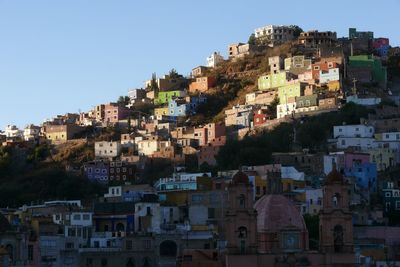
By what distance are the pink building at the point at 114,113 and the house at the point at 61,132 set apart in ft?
14.2

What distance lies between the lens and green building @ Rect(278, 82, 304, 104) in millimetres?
99500

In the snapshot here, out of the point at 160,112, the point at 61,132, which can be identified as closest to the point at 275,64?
the point at 160,112

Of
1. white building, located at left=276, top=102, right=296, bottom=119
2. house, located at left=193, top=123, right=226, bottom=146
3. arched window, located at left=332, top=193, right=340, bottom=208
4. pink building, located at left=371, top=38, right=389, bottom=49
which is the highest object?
pink building, located at left=371, top=38, right=389, bottom=49

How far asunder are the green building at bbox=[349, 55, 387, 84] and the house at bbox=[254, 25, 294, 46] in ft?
68.2

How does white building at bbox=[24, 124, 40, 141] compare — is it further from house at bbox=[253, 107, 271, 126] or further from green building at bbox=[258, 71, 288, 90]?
house at bbox=[253, 107, 271, 126]

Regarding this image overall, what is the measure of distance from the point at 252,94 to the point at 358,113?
63.1 feet

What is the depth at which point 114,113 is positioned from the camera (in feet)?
373

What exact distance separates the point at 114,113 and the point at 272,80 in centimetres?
1628

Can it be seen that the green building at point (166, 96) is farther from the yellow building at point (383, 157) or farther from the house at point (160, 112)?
the yellow building at point (383, 157)

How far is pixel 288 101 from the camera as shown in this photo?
9900 centimetres

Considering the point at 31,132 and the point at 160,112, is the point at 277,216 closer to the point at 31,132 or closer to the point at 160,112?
the point at 160,112

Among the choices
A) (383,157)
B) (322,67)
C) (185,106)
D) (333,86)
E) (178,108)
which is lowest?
(383,157)

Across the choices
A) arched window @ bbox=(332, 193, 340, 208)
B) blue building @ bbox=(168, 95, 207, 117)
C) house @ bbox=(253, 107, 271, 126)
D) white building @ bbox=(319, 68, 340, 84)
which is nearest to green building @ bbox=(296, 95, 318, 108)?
house @ bbox=(253, 107, 271, 126)

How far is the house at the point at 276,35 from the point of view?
125m
